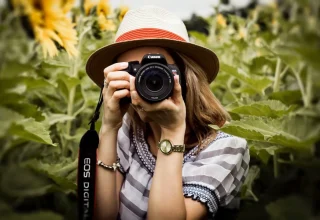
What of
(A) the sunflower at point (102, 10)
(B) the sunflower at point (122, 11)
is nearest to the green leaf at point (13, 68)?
(A) the sunflower at point (102, 10)

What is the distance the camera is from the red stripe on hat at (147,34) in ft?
4.18

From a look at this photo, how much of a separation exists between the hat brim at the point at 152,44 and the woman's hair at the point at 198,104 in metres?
0.02

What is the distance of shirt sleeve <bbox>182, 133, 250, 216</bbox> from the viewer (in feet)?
3.93

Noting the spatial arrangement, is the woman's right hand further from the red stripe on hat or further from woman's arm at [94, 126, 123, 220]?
the red stripe on hat

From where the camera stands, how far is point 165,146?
1.14 meters

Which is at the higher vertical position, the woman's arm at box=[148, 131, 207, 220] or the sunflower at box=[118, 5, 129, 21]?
the sunflower at box=[118, 5, 129, 21]

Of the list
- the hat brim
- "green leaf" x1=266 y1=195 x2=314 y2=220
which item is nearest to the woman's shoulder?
the hat brim

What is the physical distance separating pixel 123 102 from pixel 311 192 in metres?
0.81

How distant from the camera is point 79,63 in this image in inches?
76.4

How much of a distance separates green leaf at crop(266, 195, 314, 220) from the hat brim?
0.80 m

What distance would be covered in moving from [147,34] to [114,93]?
0.69 feet

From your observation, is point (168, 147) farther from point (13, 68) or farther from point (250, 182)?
point (13, 68)

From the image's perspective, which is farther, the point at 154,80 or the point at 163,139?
the point at 163,139

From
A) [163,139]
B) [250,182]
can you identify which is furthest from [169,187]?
[250,182]
